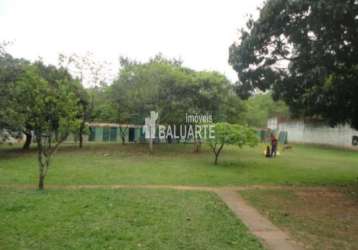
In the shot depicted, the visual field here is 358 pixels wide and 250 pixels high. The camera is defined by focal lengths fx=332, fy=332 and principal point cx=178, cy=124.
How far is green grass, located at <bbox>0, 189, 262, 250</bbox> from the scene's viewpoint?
189 inches

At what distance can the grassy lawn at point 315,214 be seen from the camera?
17.7 ft

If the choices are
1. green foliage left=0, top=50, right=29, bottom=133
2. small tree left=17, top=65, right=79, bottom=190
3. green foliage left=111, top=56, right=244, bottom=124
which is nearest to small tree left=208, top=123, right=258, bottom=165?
green foliage left=111, top=56, right=244, bottom=124

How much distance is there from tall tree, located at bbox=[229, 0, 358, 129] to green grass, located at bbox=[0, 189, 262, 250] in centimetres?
416

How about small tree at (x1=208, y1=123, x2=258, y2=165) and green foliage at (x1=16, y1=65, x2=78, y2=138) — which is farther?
small tree at (x1=208, y1=123, x2=258, y2=165)

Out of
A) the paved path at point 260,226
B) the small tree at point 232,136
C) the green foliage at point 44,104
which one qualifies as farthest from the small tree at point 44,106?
the small tree at point 232,136

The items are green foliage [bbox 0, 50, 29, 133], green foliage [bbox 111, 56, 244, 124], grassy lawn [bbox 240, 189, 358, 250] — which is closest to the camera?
grassy lawn [bbox 240, 189, 358, 250]

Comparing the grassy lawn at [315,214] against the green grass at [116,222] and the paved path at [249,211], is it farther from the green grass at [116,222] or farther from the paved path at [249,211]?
the green grass at [116,222]

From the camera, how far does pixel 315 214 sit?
7.07 m

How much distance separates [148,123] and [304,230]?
49.1ft

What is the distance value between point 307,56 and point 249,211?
15.0 ft

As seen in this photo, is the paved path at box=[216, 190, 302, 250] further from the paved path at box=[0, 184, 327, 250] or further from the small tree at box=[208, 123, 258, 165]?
the small tree at box=[208, 123, 258, 165]

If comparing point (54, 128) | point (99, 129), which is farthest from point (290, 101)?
point (99, 129)

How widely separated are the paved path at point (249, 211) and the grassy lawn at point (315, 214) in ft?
0.69

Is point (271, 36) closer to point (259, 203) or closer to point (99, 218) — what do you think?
point (259, 203)
